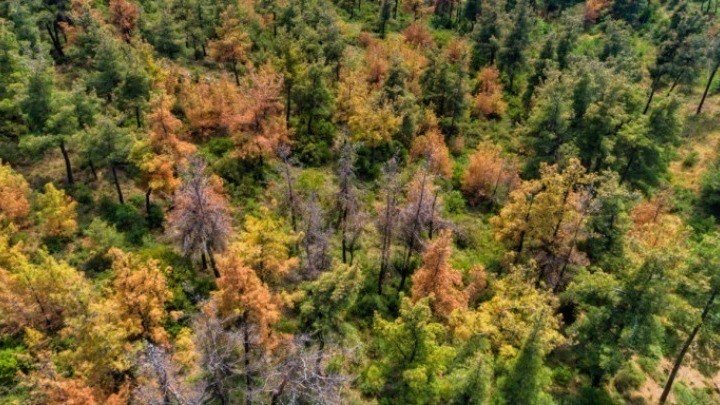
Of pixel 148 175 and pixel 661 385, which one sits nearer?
pixel 661 385

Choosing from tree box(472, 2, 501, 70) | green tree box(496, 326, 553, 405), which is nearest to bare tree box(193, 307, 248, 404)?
green tree box(496, 326, 553, 405)

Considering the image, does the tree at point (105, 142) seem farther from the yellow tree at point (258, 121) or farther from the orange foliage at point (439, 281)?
the orange foliage at point (439, 281)

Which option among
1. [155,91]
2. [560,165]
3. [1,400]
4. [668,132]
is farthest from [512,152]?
[1,400]

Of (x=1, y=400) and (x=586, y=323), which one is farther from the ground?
(x=586, y=323)

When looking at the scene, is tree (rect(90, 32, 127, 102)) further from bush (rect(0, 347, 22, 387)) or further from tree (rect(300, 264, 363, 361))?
tree (rect(300, 264, 363, 361))

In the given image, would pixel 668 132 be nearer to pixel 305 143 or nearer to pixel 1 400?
pixel 305 143
